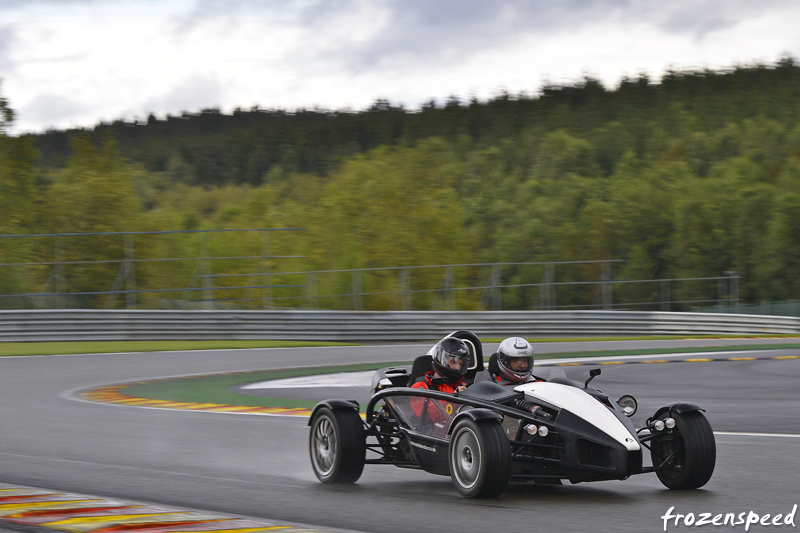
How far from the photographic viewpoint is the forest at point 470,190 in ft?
136

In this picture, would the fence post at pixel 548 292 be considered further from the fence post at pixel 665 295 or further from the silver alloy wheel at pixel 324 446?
the silver alloy wheel at pixel 324 446

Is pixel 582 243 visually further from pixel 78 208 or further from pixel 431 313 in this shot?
pixel 431 313

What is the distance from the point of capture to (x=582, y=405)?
6414 millimetres

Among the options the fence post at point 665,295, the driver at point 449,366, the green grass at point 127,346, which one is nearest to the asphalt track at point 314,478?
the driver at point 449,366

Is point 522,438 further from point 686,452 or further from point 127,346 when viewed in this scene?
point 127,346

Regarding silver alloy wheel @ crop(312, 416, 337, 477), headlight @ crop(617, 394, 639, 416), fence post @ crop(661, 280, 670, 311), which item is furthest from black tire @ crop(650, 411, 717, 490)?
fence post @ crop(661, 280, 670, 311)

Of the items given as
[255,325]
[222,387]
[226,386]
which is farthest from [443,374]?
[255,325]

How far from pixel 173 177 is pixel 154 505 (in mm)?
146476

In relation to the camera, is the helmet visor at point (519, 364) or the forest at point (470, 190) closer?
the helmet visor at point (519, 364)

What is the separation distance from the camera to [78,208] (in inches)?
1607

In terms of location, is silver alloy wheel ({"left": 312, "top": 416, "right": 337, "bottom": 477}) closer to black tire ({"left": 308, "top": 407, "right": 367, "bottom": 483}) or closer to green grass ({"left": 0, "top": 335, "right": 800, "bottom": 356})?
black tire ({"left": 308, "top": 407, "right": 367, "bottom": 483})

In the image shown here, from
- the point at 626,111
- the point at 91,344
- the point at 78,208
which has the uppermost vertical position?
the point at 626,111

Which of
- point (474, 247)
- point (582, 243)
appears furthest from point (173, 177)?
point (582, 243)

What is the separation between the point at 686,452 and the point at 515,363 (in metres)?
1.35
